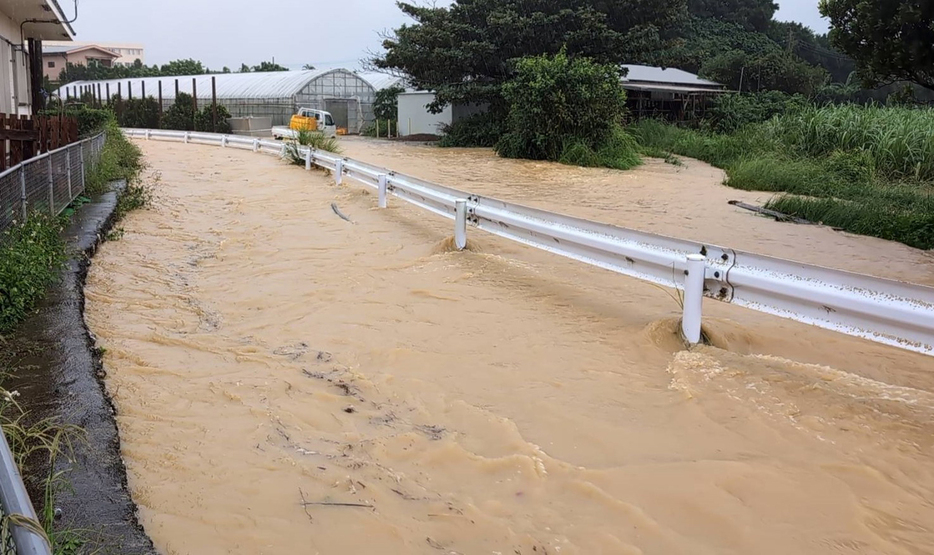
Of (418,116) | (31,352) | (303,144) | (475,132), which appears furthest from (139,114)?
(31,352)

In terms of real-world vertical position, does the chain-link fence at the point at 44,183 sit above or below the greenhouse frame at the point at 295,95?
below

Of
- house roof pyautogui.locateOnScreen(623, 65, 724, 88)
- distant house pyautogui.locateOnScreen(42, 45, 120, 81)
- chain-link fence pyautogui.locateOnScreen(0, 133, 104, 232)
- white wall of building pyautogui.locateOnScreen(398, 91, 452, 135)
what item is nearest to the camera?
chain-link fence pyautogui.locateOnScreen(0, 133, 104, 232)

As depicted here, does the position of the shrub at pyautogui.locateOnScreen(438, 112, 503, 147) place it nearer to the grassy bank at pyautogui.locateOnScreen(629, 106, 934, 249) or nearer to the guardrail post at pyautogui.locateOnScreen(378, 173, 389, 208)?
the grassy bank at pyautogui.locateOnScreen(629, 106, 934, 249)

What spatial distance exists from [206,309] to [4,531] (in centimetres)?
518

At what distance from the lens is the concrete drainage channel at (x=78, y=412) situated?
3225 millimetres

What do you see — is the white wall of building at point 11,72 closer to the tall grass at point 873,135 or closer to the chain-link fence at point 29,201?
Answer: the chain-link fence at point 29,201

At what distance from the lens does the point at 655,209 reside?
15133 millimetres

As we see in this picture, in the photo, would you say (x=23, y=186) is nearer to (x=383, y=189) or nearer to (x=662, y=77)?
(x=383, y=189)

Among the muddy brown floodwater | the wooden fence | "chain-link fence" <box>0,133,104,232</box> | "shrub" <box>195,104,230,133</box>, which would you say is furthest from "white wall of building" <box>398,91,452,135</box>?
the muddy brown floodwater

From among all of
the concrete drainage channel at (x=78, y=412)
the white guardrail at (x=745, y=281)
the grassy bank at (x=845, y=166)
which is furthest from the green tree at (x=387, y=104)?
the concrete drainage channel at (x=78, y=412)

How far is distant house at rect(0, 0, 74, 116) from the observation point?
16.2 meters

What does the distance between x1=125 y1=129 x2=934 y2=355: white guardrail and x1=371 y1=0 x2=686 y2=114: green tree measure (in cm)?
2567

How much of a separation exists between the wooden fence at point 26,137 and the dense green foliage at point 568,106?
1643 centimetres

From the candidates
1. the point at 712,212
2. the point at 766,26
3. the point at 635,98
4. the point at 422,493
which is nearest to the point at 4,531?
the point at 422,493
